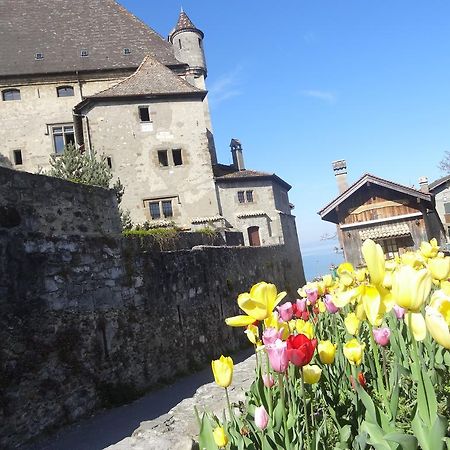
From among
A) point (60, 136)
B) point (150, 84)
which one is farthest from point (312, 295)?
point (60, 136)

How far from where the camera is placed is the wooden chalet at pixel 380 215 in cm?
1509

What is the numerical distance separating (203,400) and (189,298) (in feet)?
11.7

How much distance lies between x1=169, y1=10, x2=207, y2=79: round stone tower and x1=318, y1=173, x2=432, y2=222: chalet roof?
16.4 meters

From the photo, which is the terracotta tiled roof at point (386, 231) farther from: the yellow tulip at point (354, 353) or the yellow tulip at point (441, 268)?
the yellow tulip at point (354, 353)

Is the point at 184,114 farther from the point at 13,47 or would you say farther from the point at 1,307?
the point at 1,307

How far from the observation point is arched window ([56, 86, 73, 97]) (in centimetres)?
2492

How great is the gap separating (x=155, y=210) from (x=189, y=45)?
12702mm

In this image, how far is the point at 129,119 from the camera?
2281 cm

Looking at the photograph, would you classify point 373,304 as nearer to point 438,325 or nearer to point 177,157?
point 438,325

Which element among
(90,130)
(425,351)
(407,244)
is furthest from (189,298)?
(90,130)

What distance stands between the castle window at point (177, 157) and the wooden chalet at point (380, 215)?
1044cm

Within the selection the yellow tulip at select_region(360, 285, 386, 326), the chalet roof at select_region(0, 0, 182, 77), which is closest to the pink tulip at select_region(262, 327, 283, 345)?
the yellow tulip at select_region(360, 285, 386, 326)

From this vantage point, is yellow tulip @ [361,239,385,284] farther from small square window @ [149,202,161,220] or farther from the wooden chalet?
small square window @ [149,202,161,220]

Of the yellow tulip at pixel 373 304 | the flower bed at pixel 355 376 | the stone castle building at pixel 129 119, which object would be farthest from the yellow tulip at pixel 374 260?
the stone castle building at pixel 129 119
